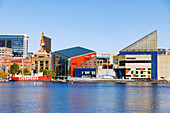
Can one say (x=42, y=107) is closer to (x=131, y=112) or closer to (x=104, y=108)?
(x=104, y=108)

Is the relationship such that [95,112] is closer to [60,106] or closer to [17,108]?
[60,106]

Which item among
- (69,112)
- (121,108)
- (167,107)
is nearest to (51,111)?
(69,112)

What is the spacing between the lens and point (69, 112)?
190 feet

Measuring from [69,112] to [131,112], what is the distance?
1109 centimetres

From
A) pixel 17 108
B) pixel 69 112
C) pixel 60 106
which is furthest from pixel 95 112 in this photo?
pixel 17 108

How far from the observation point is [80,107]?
64.2 m

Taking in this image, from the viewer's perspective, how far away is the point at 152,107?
6469 cm

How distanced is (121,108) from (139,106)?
4.77 meters

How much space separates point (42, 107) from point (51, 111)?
5.50m

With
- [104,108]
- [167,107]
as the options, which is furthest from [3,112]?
[167,107]

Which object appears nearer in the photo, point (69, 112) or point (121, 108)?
point (69, 112)

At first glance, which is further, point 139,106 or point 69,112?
point 139,106

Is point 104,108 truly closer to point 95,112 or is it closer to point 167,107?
point 95,112

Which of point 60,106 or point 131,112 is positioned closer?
point 131,112
